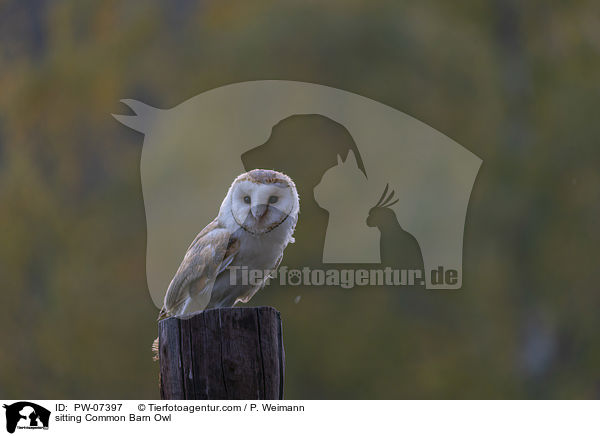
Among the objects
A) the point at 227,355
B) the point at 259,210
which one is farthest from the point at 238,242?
the point at 227,355

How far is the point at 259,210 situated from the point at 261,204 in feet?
0.08

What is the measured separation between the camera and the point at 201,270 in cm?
302

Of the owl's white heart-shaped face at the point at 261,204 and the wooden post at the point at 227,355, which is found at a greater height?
the owl's white heart-shaped face at the point at 261,204

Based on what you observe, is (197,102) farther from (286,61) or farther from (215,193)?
(215,193)

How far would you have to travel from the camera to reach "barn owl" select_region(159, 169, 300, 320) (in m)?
3.00

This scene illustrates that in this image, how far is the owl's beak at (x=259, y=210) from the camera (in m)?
2.96

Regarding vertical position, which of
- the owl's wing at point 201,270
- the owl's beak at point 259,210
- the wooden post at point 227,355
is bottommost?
the wooden post at point 227,355
